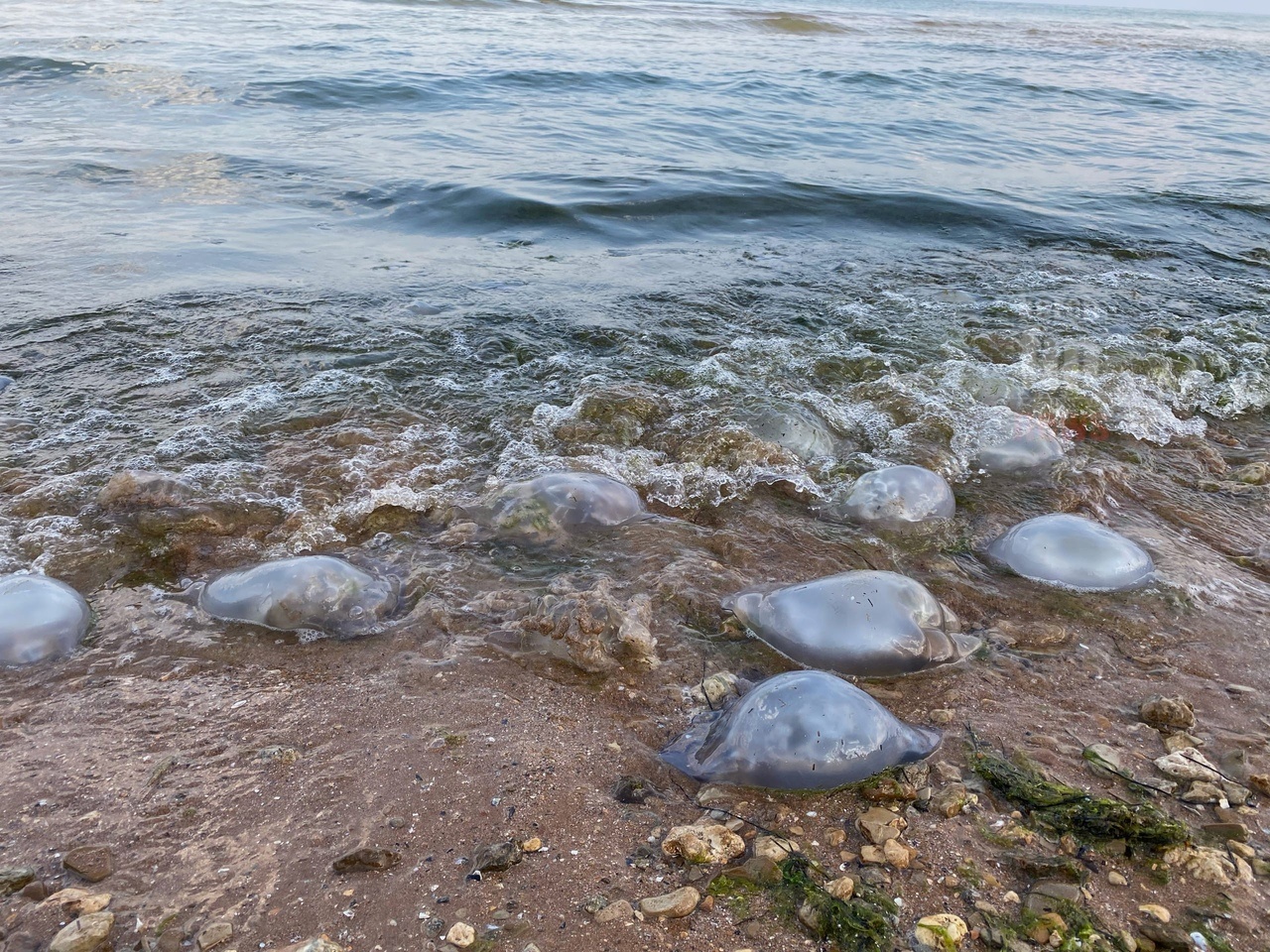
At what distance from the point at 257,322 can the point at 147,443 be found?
48.5 inches

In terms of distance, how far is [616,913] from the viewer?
5.23 ft

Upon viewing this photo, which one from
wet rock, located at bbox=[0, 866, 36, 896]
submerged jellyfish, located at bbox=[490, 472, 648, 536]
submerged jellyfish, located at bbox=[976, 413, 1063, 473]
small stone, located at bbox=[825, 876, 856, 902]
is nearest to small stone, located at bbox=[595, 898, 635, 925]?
small stone, located at bbox=[825, 876, 856, 902]

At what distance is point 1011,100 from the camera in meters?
12.0

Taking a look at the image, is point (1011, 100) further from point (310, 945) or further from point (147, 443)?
point (310, 945)

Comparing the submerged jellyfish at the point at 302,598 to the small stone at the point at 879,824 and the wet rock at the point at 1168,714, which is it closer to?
the small stone at the point at 879,824

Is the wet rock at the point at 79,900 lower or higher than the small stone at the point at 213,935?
lower

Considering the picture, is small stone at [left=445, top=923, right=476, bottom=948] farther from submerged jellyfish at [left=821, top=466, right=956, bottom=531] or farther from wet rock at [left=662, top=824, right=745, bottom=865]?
submerged jellyfish at [left=821, top=466, right=956, bottom=531]

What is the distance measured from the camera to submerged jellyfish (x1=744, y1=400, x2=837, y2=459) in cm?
339

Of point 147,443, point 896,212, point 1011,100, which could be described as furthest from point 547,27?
point 147,443

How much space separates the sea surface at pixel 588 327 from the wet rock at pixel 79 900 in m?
0.86

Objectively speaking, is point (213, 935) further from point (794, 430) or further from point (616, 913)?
point (794, 430)

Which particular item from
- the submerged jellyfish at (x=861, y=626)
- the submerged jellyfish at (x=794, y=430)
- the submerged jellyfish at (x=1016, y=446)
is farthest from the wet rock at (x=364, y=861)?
the submerged jellyfish at (x=1016, y=446)

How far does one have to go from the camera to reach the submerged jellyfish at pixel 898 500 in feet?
9.66

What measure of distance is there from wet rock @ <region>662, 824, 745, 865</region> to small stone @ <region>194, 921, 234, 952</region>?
811mm
